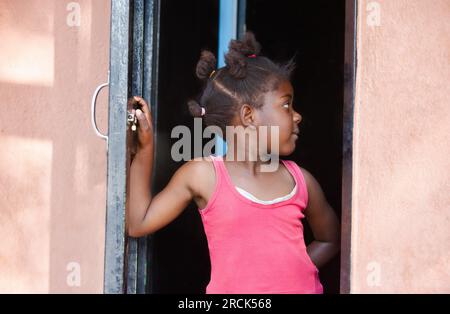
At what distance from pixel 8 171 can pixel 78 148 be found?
0.32m

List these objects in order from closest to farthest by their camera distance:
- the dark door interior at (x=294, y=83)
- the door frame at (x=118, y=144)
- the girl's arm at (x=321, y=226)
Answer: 1. the door frame at (x=118, y=144)
2. the girl's arm at (x=321, y=226)
3. the dark door interior at (x=294, y=83)

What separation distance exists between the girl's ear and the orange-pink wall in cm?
64

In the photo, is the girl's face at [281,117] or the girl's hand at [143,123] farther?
the girl's face at [281,117]

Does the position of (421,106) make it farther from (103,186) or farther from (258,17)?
(258,17)

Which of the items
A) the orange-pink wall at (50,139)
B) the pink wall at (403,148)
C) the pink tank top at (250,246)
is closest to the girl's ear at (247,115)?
the pink tank top at (250,246)

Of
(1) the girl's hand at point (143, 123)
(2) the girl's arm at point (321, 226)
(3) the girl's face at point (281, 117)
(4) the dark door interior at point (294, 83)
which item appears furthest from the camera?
(4) the dark door interior at point (294, 83)

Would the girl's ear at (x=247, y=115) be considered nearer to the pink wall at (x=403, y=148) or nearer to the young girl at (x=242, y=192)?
the young girl at (x=242, y=192)

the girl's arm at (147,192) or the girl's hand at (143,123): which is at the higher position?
the girl's hand at (143,123)

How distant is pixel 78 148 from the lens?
272 cm

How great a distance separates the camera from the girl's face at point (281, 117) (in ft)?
8.06

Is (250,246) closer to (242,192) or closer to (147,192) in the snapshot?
(242,192)

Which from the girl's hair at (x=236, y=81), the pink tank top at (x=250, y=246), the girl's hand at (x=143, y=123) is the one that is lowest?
the pink tank top at (x=250, y=246)

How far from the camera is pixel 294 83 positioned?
3.94 metres
